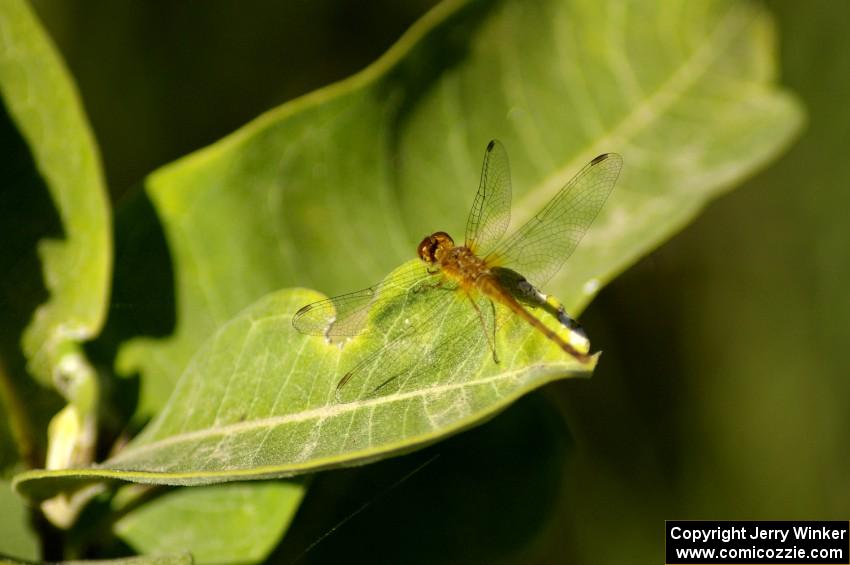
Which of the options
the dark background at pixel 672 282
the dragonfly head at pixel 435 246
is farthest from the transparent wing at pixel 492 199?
the dark background at pixel 672 282

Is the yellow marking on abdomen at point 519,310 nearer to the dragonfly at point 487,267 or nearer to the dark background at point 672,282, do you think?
the dragonfly at point 487,267

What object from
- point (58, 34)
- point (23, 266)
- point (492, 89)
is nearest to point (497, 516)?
point (492, 89)

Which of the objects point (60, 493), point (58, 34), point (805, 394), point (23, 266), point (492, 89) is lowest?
point (60, 493)

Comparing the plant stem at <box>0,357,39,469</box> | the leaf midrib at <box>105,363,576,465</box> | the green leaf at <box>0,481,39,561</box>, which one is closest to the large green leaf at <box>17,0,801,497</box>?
the leaf midrib at <box>105,363,576,465</box>

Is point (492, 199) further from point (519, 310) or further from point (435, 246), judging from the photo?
point (519, 310)

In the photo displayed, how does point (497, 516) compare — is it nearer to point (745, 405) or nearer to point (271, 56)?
point (745, 405)

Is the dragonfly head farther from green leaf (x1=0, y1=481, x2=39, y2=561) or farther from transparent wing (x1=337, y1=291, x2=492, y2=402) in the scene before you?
green leaf (x1=0, y1=481, x2=39, y2=561)
